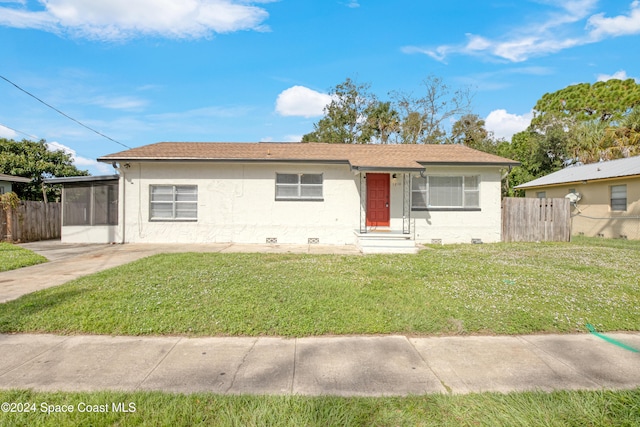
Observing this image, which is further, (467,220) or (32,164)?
(32,164)

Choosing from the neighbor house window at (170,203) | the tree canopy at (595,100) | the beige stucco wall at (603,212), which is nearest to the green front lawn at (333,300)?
the neighbor house window at (170,203)

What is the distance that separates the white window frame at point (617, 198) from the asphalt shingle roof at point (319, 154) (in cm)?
747

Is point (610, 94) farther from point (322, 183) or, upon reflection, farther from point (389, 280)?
point (389, 280)

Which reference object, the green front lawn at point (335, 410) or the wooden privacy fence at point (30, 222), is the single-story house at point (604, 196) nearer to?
the green front lawn at point (335, 410)

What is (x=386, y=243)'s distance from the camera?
1053 cm

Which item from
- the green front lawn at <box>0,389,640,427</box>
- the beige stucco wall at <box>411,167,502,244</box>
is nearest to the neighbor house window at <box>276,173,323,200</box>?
the beige stucco wall at <box>411,167,502,244</box>

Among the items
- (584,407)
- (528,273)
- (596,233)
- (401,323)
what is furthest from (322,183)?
(596,233)

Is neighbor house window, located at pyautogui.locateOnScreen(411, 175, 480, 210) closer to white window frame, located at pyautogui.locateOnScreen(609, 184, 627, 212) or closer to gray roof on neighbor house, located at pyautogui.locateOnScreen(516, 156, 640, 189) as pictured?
gray roof on neighbor house, located at pyautogui.locateOnScreen(516, 156, 640, 189)

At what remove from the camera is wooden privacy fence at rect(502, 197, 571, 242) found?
42.3 ft

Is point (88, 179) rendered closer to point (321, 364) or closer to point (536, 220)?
point (321, 364)

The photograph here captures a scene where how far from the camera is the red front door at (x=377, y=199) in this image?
40.9 ft

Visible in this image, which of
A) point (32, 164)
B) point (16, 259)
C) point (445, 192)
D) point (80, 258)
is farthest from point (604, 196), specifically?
point (32, 164)

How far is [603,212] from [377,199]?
40.6 ft

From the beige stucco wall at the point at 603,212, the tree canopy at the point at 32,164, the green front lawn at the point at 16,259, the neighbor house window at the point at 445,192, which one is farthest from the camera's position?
the tree canopy at the point at 32,164
